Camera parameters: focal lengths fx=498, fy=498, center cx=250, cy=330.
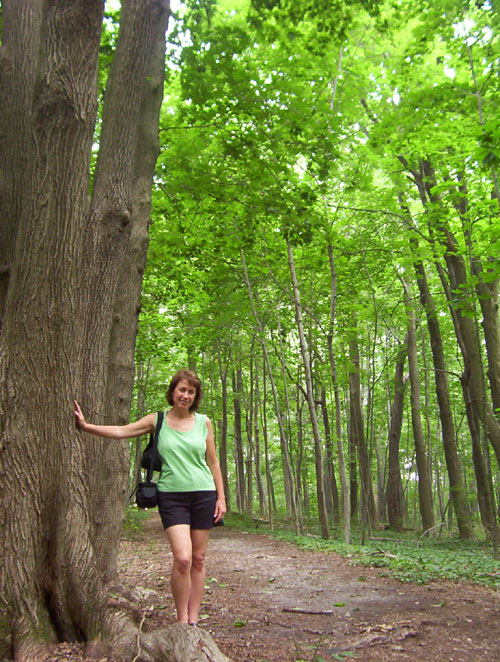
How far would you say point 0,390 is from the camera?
10.0 feet

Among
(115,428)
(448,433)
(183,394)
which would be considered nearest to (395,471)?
(448,433)

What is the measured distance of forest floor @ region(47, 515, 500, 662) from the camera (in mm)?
3430

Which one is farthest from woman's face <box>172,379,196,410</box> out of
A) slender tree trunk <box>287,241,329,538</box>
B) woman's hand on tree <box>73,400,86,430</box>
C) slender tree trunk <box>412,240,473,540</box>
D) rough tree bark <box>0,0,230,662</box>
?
slender tree trunk <box>412,240,473,540</box>

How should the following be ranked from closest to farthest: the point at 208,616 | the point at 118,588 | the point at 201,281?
the point at 118,588, the point at 208,616, the point at 201,281

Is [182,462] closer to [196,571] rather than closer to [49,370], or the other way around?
[196,571]

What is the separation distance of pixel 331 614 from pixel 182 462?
7.12 feet

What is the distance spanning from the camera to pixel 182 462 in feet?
11.8

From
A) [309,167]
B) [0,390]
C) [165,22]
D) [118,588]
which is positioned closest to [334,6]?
Answer: [309,167]

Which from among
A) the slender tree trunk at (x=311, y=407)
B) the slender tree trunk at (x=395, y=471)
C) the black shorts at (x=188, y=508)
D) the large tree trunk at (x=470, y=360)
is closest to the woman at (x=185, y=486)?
the black shorts at (x=188, y=508)

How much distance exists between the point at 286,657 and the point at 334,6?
23.6ft

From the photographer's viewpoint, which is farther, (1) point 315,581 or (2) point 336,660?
(1) point 315,581

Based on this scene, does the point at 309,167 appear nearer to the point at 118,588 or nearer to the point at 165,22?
the point at 165,22

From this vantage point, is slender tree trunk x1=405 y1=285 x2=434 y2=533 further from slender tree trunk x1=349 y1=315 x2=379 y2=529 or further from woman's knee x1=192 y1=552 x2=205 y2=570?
woman's knee x1=192 y1=552 x2=205 y2=570

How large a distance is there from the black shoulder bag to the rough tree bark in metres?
0.35
